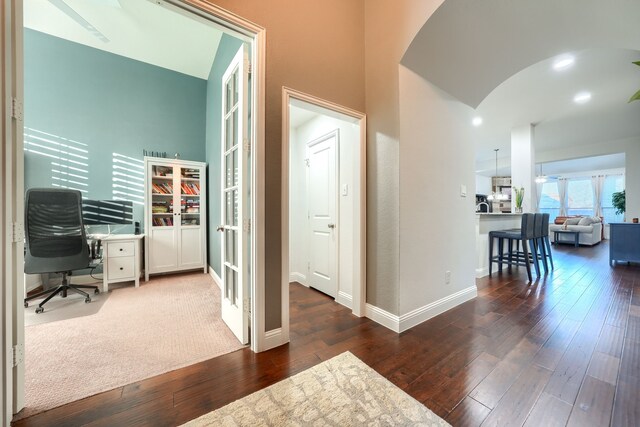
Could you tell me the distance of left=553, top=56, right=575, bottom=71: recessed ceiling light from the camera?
288cm

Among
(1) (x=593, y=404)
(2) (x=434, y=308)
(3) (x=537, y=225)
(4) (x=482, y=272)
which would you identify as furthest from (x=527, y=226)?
(1) (x=593, y=404)

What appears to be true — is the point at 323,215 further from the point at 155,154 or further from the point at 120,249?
the point at 155,154

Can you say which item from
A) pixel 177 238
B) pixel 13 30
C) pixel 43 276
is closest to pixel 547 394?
pixel 13 30

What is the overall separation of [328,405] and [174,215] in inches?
147

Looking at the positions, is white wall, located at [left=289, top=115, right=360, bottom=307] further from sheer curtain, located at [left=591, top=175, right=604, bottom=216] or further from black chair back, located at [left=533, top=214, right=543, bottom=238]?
sheer curtain, located at [left=591, top=175, right=604, bottom=216]

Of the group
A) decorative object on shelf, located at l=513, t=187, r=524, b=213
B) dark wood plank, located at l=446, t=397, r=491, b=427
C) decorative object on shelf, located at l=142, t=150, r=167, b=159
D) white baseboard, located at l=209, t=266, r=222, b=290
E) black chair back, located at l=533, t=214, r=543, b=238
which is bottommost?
dark wood plank, located at l=446, t=397, r=491, b=427

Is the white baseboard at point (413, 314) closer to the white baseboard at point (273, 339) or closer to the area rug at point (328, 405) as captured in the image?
the area rug at point (328, 405)

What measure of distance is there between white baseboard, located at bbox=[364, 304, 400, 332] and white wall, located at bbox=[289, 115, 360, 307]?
0.30 m

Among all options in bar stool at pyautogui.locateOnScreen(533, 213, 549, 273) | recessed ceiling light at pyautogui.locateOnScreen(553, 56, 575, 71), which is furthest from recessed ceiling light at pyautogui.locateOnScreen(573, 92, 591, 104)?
bar stool at pyautogui.locateOnScreen(533, 213, 549, 273)

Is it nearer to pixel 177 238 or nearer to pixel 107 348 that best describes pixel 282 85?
pixel 107 348

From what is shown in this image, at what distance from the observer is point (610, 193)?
8922 mm

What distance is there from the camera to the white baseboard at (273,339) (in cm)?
179

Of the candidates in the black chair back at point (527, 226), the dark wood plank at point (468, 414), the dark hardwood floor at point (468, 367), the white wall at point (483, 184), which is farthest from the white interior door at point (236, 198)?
the white wall at point (483, 184)

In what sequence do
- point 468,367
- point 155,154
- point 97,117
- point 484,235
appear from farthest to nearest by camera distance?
point 155,154
point 484,235
point 97,117
point 468,367
